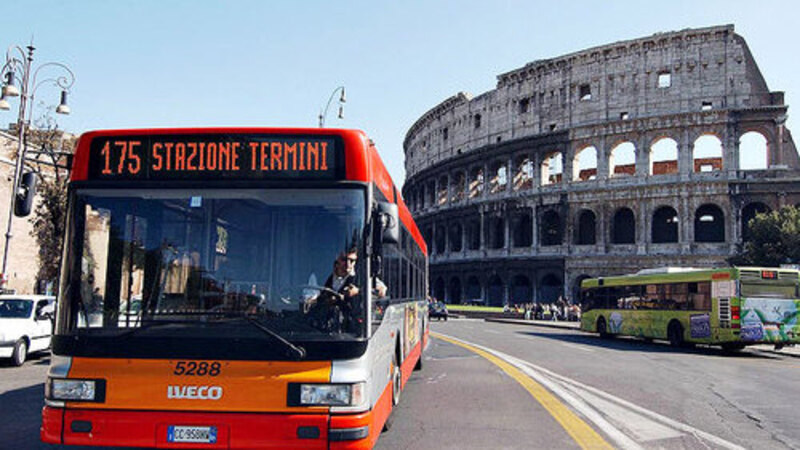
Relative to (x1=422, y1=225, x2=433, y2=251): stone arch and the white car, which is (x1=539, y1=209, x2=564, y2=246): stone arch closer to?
(x1=422, y1=225, x2=433, y2=251): stone arch

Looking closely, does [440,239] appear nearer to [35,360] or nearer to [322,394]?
[35,360]

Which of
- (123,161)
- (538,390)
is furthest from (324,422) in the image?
(538,390)

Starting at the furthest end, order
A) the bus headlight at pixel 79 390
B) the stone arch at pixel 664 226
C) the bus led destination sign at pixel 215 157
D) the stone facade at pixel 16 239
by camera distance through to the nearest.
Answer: the stone arch at pixel 664 226, the stone facade at pixel 16 239, the bus led destination sign at pixel 215 157, the bus headlight at pixel 79 390

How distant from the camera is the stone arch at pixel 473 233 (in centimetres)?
5247

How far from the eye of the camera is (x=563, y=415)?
7648 millimetres

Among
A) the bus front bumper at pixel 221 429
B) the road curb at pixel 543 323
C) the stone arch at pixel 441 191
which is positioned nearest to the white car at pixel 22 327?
the bus front bumper at pixel 221 429

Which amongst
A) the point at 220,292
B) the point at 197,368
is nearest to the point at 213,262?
the point at 220,292

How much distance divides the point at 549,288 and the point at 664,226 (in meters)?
9.27

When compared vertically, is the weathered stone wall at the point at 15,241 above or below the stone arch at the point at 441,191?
below

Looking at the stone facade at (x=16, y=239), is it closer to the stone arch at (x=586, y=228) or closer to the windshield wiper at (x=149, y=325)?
the windshield wiper at (x=149, y=325)

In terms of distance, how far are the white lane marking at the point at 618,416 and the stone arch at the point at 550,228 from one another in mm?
36852

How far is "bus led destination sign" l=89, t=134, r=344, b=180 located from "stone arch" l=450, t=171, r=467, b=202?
51.3 m

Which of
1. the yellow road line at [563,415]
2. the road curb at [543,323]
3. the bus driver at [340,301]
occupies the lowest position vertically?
the road curb at [543,323]

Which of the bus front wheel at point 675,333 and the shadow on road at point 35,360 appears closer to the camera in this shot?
the shadow on road at point 35,360
